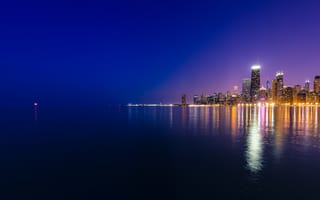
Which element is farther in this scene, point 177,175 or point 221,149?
point 221,149

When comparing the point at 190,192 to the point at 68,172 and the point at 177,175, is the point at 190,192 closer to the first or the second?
the point at 177,175

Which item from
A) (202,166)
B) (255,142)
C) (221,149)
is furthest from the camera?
(255,142)

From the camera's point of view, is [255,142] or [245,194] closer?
[245,194]

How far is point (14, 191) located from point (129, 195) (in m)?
8.81

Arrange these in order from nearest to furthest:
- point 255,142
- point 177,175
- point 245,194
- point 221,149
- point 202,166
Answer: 1. point 245,194
2. point 177,175
3. point 202,166
4. point 221,149
5. point 255,142

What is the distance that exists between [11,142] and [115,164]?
23656mm

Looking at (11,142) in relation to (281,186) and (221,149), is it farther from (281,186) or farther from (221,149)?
(281,186)

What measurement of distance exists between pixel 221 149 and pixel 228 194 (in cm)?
1541

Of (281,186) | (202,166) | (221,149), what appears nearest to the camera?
(281,186)

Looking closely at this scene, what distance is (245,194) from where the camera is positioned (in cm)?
1670

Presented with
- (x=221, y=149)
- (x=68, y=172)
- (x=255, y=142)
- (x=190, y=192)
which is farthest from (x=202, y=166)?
(x=255, y=142)

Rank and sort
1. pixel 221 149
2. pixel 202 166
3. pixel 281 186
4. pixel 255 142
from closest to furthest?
pixel 281 186 < pixel 202 166 < pixel 221 149 < pixel 255 142

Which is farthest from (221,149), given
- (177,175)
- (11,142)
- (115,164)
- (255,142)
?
(11,142)

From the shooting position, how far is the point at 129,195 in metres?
16.7
